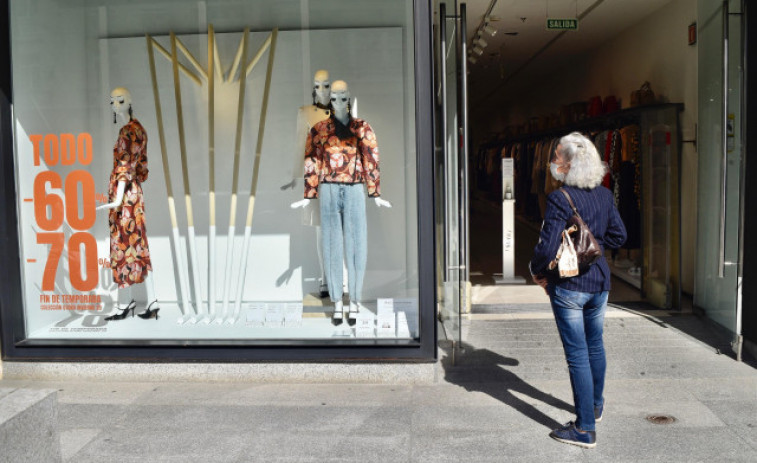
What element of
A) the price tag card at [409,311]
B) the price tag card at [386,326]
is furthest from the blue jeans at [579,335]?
the price tag card at [386,326]

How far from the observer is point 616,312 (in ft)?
20.5

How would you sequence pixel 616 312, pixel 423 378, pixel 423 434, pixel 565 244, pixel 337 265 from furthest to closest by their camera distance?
pixel 616 312
pixel 337 265
pixel 423 378
pixel 423 434
pixel 565 244

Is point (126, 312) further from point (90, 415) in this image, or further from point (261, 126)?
point (261, 126)

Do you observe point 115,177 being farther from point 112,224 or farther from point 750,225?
point 750,225

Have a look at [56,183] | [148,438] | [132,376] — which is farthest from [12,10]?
[148,438]

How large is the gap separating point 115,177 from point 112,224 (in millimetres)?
330

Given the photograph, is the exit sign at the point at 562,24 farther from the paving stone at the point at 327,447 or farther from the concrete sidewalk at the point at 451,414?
the paving stone at the point at 327,447

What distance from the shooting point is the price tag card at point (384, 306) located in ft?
16.7

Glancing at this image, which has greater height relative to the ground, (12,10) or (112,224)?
(12,10)

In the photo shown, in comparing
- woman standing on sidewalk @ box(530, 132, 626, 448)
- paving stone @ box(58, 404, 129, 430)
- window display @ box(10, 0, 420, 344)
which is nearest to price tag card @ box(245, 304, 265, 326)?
window display @ box(10, 0, 420, 344)

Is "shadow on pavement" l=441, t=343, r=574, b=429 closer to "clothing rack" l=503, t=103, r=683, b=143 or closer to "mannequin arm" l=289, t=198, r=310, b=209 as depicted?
"mannequin arm" l=289, t=198, r=310, b=209

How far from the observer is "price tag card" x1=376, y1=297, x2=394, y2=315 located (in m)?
5.09

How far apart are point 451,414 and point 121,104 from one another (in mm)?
3055

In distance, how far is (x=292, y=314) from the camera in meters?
5.20
